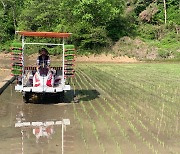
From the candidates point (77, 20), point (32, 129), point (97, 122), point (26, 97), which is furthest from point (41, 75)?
point (77, 20)

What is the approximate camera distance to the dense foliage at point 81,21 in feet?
136

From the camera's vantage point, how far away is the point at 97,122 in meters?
8.63

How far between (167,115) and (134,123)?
4.60 ft

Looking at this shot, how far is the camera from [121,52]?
131 feet

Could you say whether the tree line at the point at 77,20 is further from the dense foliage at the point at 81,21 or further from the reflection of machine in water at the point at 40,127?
the reflection of machine in water at the point at 40,127

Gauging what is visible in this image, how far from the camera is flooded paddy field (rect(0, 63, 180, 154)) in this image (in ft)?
21.6

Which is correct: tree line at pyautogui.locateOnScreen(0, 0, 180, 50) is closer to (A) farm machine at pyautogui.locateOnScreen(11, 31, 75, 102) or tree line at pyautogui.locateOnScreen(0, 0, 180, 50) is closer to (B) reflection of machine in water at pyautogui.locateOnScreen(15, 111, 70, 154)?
(A) farm machine at pyautogui.locateOnScreen(11, 31, 75, 102)

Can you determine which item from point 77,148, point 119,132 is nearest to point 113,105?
point 119,132

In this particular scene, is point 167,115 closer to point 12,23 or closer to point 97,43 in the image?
point 97,43

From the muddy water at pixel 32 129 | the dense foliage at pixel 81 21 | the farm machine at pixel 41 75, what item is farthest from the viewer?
the dense foliage at pixel 81 21

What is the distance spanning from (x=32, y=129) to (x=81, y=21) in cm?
3515

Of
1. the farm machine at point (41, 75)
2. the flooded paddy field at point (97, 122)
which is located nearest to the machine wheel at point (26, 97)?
the farm machine at point (41, 75)

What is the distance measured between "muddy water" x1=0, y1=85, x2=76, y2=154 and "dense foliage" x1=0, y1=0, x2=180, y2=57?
99.2ft

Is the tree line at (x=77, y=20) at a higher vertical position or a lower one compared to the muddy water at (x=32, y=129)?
higher
